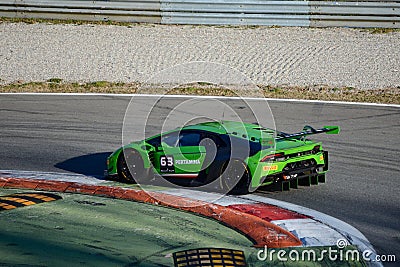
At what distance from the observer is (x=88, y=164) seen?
39.1 feet

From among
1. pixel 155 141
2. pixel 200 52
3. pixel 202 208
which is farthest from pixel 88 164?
pixel 200 52

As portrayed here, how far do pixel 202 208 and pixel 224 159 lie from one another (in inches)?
51.7

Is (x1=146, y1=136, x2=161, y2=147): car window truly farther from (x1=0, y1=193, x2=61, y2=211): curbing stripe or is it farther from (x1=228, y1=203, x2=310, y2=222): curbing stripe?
(x1=0, y1=193, x2=61, y2=211): curbing stripe

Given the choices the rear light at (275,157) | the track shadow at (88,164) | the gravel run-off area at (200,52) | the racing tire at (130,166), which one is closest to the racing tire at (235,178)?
the rear light at (275,157)

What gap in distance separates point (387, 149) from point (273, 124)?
95.3 inches

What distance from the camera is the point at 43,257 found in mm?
5145

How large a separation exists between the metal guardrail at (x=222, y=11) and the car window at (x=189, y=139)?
40.7ft

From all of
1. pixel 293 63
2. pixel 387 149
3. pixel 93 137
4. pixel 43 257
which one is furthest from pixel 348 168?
pixel 293 63

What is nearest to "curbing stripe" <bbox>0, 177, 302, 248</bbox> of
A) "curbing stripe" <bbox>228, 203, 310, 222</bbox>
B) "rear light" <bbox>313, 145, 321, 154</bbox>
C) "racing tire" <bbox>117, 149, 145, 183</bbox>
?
"curbing stripe" <bbox>228, 203, 310, 222</bbox>

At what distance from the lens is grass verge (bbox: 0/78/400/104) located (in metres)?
16.7

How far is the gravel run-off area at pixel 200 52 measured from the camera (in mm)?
18766

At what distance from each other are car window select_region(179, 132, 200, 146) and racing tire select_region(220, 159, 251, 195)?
0.65 m

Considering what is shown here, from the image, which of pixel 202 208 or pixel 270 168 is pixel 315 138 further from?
pixel 202 208

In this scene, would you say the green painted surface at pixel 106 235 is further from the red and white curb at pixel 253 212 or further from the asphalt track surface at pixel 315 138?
the asphalt track surface at pixel 315 138
